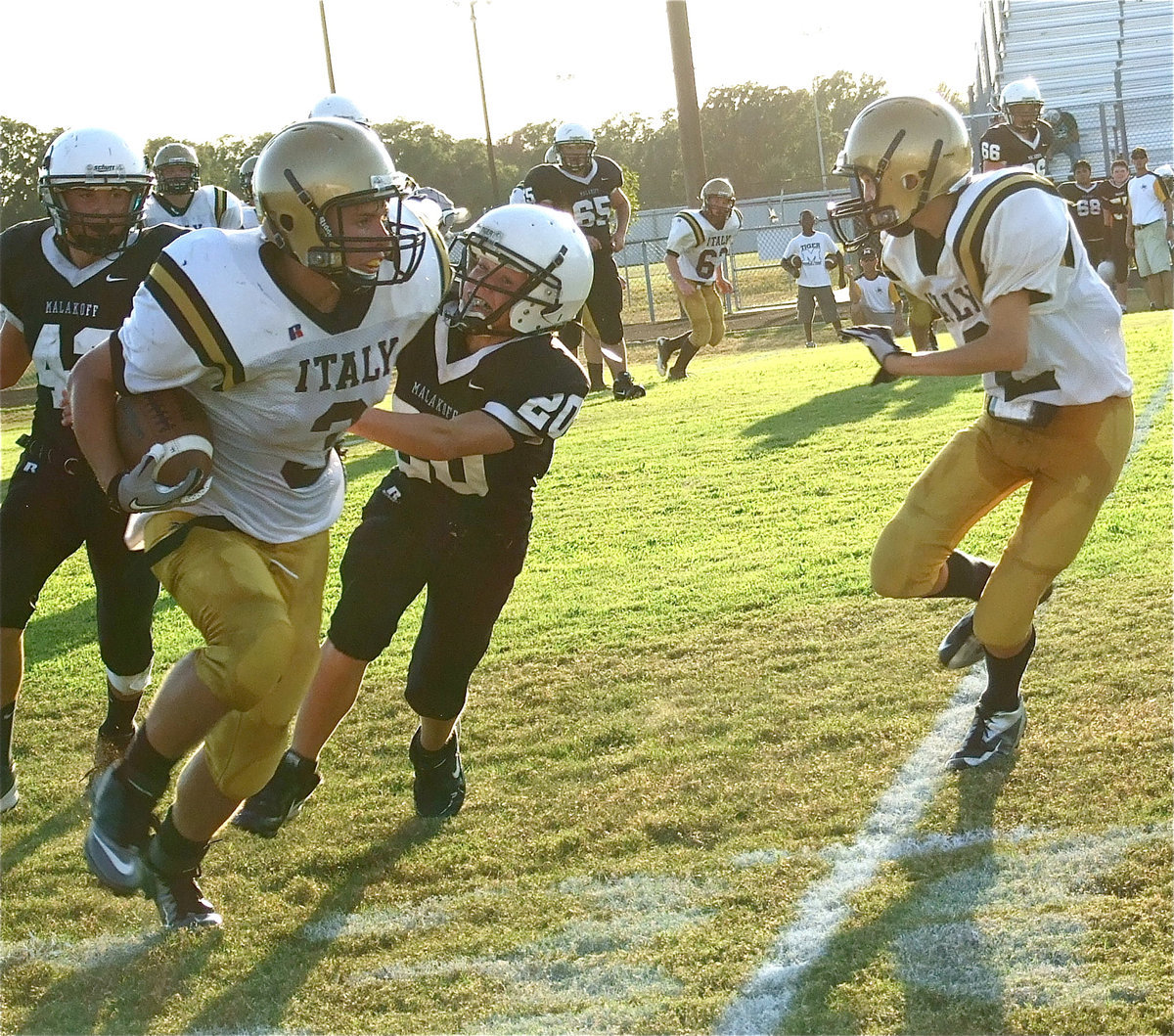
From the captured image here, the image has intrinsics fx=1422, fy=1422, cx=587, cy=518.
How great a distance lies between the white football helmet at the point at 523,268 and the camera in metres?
3.61

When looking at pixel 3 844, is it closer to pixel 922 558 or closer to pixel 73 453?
pixel 73 453

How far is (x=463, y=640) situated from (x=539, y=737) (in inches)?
26.4

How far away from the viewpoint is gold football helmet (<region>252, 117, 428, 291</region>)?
307 cm

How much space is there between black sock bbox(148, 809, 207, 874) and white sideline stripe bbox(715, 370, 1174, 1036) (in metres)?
1.27

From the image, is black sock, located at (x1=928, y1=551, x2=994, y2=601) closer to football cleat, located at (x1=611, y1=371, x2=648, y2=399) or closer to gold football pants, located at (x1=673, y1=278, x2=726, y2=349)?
football cleat, located at (x1=611, y1=371, x2=648, y2=399)

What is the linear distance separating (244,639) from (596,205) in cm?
871

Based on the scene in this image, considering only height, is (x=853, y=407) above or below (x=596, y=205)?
below

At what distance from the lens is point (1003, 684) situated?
3.88 m

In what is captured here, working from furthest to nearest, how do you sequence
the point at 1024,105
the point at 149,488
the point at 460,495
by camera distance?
the point at 1024,105 < the point at 460,495 < the point at 149,488

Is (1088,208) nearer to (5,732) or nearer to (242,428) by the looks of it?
(5,732)

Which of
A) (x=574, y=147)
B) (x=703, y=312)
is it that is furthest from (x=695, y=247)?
(x=574, y=147)

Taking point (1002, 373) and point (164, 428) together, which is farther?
point (1002, 373)

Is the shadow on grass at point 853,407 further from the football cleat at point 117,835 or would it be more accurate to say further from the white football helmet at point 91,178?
the football cleat at point 117,835

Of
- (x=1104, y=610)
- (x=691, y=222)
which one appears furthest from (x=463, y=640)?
(x=691, y=222)
